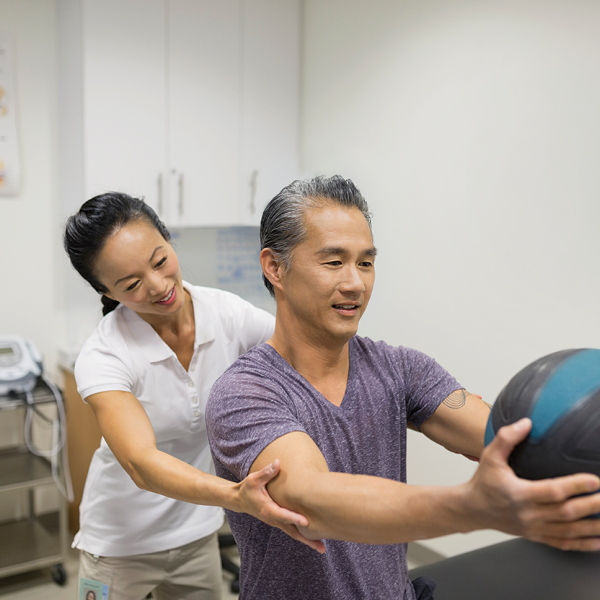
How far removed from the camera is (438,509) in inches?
29.9

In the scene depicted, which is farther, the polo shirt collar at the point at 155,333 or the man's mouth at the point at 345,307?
the polo shirt collar at the point at 155,333

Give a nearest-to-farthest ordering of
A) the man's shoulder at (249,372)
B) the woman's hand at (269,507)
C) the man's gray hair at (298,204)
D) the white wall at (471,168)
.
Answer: the woman's hand at (269,507), the man's shoulder at (249,372), the man's gray hair at (298,204), the white wall at (471,168)

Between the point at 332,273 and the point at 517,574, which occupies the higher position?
the point at 332,273

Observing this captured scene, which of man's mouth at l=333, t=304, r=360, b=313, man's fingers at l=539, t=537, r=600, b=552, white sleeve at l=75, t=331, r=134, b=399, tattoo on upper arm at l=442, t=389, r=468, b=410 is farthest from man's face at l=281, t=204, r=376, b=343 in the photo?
man's fingers at l=539, t=537, r=600, b=552

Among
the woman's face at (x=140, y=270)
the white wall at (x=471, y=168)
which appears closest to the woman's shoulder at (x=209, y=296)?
the woman's face at (x=140, y=270)

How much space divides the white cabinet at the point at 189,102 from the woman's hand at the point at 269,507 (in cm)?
232

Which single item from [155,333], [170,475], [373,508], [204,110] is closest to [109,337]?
[155,333]

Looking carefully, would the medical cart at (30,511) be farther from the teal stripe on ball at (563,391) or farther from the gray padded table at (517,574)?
the teal stripe on ball at (563,391)

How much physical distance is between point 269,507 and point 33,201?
9.01ft

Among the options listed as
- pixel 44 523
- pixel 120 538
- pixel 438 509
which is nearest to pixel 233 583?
pixel 44 523

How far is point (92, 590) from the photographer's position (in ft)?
5.56

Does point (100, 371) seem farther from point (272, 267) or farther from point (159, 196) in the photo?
point (159, 196)

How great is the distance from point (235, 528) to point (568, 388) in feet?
2.47

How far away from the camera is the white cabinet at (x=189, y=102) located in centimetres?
299
